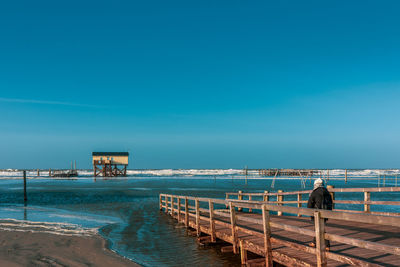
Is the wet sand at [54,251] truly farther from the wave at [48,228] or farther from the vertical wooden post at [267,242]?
the vertical wooden post at [267,242]

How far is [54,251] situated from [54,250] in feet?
0.45

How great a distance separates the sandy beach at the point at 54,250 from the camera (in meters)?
8.60

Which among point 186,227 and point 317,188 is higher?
point 317,188

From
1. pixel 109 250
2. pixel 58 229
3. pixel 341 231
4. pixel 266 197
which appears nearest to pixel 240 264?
pixel 341 231

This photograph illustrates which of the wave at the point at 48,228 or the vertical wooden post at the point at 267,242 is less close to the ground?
the vertical wooden post at the point at 267,242

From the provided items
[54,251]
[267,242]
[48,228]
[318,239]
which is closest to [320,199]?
[267,242]

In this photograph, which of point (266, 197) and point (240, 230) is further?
point (266, 197)

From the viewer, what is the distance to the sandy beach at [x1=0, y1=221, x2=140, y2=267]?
28.2 feet

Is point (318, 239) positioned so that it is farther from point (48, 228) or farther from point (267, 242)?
point (48, 228)

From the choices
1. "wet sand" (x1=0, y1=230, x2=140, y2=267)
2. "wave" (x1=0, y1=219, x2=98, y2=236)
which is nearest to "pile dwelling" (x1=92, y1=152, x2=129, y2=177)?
"wave" (x1=0, y1=219, x2=98, y2=236)

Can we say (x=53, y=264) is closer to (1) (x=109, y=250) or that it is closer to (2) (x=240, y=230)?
(1) (x=109, y=250)

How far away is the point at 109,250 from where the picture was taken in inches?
399

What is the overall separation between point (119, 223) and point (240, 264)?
8512 mm

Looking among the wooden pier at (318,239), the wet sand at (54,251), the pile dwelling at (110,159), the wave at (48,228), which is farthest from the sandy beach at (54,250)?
the pile dwelling at (110,159)
